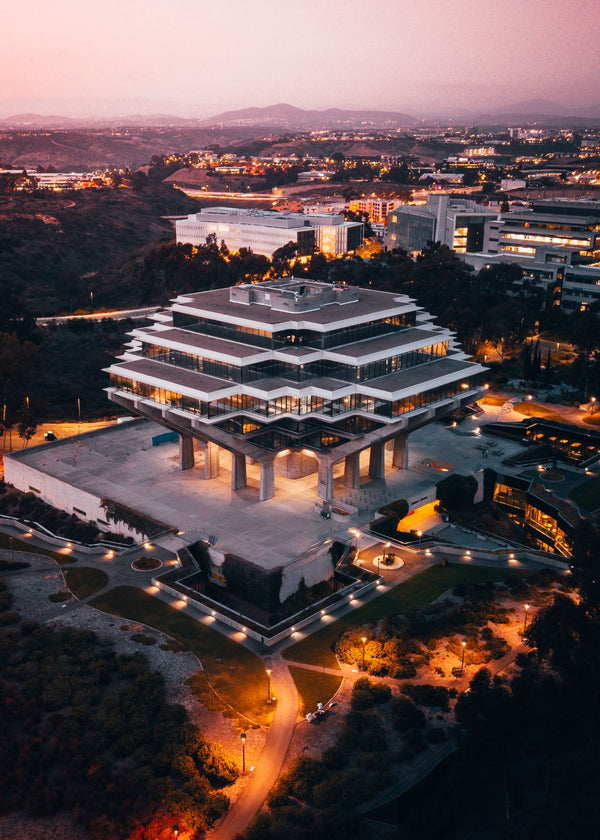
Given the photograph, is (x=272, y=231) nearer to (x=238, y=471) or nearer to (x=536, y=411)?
(x=536, y=411)

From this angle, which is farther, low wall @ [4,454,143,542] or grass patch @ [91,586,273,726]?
low wall @ [4,454,143,542]

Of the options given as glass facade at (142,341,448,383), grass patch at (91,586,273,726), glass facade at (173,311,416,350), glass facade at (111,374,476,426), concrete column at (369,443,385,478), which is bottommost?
grass patch at (91,586,273,726)

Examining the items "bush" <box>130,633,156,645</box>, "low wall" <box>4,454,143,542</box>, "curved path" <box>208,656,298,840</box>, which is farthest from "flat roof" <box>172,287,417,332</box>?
"curved path" <box>208,656,298,840</box>

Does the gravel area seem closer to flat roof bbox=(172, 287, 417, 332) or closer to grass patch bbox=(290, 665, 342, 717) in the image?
grass patch bbox=(290, 665, 342, 717)

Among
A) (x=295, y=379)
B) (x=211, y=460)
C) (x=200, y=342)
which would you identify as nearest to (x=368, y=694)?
Answer: (x=295, y=379)

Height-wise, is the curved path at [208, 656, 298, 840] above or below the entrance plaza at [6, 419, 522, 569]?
below

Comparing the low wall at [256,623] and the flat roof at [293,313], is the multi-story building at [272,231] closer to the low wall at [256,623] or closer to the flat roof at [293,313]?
the flat roof at [293,313]

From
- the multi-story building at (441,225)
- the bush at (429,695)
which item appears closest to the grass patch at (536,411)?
the bush at (429,695)
